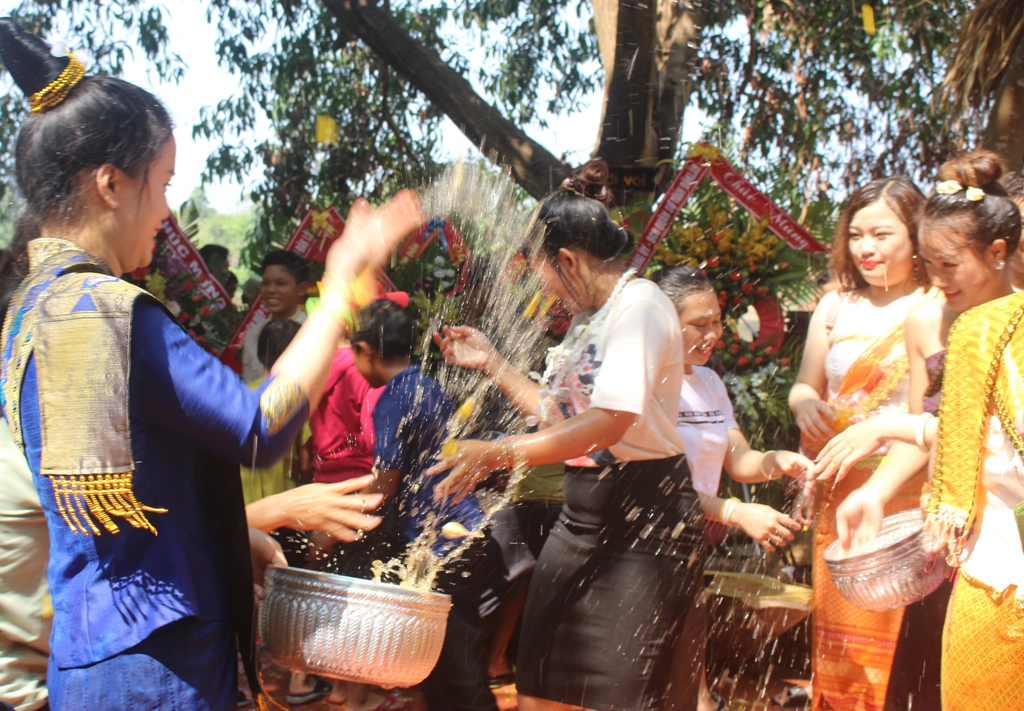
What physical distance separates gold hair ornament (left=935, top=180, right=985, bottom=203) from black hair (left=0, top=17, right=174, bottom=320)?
2131mm

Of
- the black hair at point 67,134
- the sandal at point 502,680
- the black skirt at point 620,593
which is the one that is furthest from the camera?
the sandal at point 502,680

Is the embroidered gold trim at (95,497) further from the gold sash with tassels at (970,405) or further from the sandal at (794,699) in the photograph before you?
the sandal at (794,699)

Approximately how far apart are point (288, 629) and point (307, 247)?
4.52 metres

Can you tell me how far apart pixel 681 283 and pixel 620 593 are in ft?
4.33

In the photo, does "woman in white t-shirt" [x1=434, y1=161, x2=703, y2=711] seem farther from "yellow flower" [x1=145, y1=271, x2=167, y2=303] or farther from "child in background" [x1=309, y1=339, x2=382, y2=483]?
"yellow flower" [x1=145, y1=271, x2=167, y2=303]

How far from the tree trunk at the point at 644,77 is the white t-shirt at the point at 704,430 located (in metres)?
2.64

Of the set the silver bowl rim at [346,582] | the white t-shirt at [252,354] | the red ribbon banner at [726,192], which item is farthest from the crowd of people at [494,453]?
the red ribbon banner at [726,192]

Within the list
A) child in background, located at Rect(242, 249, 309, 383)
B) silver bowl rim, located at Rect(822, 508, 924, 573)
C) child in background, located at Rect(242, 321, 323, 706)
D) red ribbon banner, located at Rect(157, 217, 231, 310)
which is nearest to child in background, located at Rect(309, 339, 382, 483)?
child in background, located at Rect(242, 321, 323, 706)

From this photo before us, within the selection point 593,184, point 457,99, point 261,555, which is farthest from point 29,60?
point 457,99

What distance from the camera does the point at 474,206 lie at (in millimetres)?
4172

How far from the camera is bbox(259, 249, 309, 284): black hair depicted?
530cm

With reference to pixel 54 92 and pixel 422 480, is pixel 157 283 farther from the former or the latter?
pixel 54 92

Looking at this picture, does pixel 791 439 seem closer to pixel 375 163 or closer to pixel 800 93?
pixel 800 93

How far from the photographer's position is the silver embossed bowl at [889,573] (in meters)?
2.31
